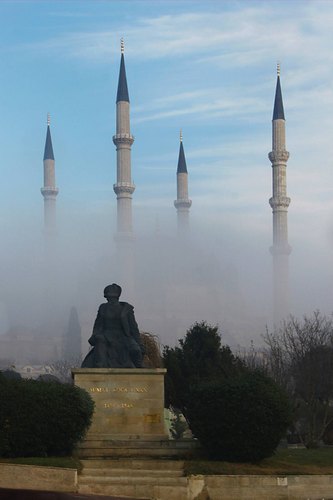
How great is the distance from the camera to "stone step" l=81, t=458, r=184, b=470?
65.2ft

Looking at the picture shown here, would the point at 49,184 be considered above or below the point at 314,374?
above

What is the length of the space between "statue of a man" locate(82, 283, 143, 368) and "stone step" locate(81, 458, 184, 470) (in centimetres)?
392

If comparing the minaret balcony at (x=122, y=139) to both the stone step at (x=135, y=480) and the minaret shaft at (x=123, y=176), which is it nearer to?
the minaret shaft at (x=123, y=176)

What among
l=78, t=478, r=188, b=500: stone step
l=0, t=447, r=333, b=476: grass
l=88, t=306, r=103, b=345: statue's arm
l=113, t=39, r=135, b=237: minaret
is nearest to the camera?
l=78, t=478, r=188, b=500: stone step

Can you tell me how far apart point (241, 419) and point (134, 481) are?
3.08m

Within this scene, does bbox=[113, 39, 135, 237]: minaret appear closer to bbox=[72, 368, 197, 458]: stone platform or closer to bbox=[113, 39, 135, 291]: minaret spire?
bbox=[113, 39, 135, 291]: minaret spire

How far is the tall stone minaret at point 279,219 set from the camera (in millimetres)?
98062

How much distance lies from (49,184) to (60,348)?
18760mm

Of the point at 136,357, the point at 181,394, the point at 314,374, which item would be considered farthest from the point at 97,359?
the point at 314,374

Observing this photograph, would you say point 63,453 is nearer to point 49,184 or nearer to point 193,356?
point 193,356

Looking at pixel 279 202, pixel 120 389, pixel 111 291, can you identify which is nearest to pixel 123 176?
pixel 279 202

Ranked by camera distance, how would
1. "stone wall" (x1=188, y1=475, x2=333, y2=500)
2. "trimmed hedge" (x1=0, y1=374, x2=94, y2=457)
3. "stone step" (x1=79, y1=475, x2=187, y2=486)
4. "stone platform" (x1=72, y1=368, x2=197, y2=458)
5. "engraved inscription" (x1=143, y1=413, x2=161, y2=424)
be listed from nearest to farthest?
"stone step" (x1=79, y1=475, x2=187, y2=486) < "stone wall" (x1=188, y1=475, x2=333, y2=500) < "trimmed hedge" (x1=0, y1=374, x2=94, y2=457) < "stone platform" (x1=72, y1=368, x2=197, y2=458) < "engraved inscription" (x1=143, y1=413, x2=161, y2=424)

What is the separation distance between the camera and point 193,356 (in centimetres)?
3744

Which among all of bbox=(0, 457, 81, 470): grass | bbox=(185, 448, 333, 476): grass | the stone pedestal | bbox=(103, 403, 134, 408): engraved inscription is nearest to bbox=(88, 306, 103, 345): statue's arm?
the stone pedestal
